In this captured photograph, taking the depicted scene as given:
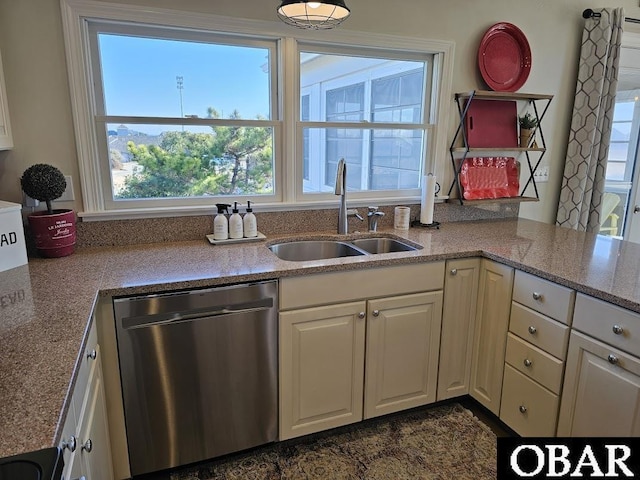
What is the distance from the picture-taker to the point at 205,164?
7.41 feet

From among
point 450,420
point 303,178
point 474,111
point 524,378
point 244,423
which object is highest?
point 474,111

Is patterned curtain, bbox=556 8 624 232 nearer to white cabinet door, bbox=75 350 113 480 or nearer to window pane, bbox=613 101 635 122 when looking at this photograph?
window pane, bbox=613 101 635 122

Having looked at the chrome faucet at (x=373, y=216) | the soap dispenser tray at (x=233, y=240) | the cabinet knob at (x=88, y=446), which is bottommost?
the cabinet knob at (x=88, y=446)

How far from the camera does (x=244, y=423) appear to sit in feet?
6.16

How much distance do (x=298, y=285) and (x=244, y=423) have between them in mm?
652

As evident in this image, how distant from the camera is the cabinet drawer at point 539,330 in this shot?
69.1 inches

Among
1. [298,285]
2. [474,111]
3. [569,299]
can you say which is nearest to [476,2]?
[474,111]

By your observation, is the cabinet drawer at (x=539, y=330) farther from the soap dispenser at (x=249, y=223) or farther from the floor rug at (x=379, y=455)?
the soap dispenser at (x=249, y=223)

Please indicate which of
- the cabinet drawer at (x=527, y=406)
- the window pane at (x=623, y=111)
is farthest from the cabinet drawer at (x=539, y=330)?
the window pane at (x=623, y=111)

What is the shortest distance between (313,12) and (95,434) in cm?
158

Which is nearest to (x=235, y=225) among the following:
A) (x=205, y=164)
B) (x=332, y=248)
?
(x=205, y=164)

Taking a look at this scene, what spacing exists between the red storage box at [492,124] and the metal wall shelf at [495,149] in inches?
1.8

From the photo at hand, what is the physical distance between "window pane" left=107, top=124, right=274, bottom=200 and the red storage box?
1.26m

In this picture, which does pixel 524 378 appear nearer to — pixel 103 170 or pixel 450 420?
pixel 450 420
